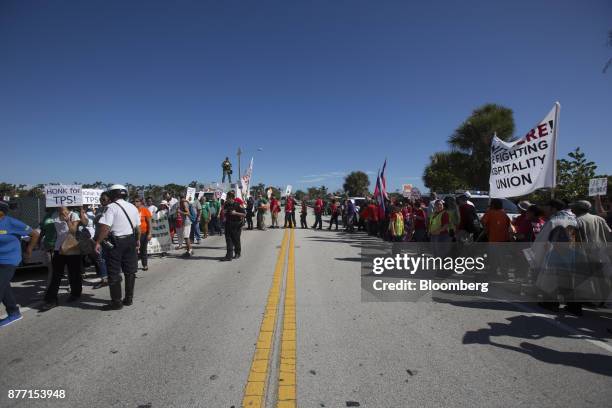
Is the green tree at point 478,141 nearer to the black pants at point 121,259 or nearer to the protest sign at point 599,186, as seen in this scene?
the protest sign at point 599,186

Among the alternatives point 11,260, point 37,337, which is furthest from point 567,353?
point 11,260

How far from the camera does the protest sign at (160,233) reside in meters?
10.1

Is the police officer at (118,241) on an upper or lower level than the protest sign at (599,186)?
lower

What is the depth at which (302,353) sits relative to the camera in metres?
3.57

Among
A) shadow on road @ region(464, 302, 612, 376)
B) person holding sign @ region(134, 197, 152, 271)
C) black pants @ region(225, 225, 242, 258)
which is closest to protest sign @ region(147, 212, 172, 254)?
person holding sign @ region(134, 197, 152, 271)

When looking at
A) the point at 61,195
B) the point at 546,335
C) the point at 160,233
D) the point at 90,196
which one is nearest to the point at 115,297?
the point at 61,195

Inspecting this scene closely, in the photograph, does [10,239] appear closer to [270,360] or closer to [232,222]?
[270,360]

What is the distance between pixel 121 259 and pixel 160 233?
5.21 metres

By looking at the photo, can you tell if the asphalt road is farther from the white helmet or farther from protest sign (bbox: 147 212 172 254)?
protest sign (bbox: 147 212 172 254)

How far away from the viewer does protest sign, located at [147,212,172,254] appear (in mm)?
10117

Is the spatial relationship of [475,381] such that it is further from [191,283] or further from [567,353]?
[191,283]

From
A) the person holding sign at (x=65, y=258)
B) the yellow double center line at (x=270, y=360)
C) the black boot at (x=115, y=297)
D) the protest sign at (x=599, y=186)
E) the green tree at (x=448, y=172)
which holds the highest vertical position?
the green tree at (x=448, y=172)

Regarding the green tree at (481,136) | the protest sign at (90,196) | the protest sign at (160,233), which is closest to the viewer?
the protest sign at (90,196)

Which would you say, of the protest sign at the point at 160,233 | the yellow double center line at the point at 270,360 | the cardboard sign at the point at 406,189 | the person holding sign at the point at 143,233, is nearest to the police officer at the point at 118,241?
the yellow double center line at the point at 270,360
